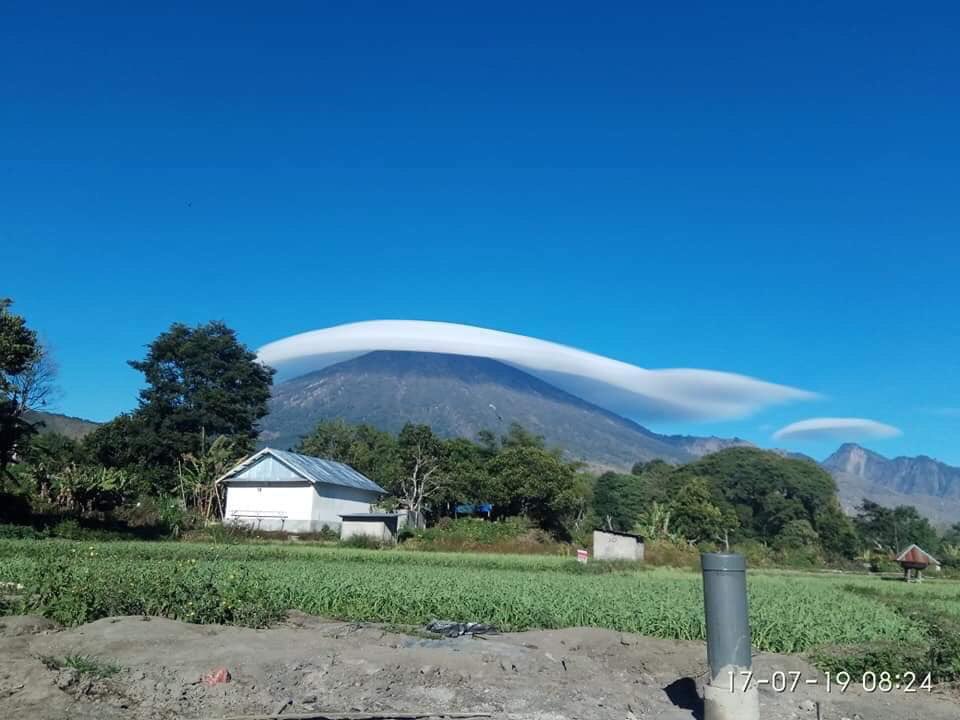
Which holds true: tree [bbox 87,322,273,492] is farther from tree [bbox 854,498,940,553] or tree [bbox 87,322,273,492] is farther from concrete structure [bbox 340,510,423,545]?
tree [bbox 854,498,940,553]

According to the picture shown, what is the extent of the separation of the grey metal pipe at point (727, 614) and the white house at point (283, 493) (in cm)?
4122

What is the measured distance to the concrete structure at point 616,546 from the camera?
104 feet

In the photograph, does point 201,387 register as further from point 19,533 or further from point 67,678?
point 67,678

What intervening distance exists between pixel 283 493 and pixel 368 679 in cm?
4097

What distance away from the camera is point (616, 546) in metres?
32.0

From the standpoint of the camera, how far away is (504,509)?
5647 centimetres

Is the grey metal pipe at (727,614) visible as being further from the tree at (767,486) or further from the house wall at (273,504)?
the tree at (767,486)

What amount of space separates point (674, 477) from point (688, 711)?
266ft

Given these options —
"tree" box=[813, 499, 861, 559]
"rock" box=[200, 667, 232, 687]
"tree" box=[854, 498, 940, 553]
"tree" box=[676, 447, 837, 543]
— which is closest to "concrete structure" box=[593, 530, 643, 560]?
"rock" box=[200, 667, 232, 687]

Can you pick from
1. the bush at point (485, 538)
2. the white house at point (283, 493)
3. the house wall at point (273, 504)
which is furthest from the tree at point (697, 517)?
the house wall at point (273, 504)

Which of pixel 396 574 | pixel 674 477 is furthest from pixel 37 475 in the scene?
pixel 674 477

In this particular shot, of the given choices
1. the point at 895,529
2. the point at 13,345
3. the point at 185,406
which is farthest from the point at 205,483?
the point at 895,529

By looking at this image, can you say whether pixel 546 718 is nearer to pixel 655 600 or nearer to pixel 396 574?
pixel 655 600

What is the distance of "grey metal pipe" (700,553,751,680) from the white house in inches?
1623
